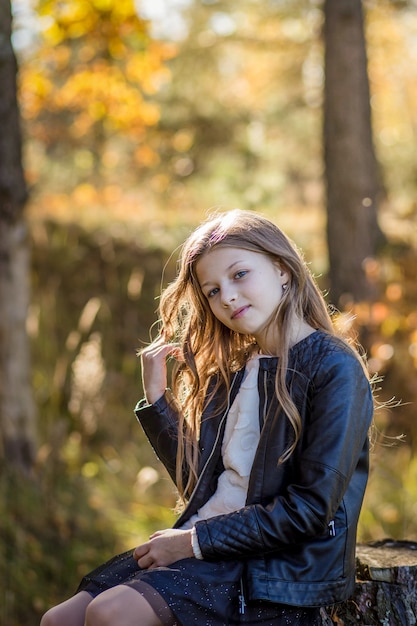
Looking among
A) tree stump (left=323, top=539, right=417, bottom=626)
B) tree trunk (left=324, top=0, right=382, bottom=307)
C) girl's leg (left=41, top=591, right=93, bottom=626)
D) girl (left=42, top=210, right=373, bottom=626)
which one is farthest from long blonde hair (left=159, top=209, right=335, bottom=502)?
tree trunk (left=324, top=0, right=382, bottom=307)

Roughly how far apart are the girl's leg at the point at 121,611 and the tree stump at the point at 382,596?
25.1 inches

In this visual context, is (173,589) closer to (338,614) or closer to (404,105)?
(338,614)

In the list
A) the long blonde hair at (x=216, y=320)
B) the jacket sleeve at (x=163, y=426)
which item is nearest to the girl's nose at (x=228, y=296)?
the long blonde hair at (x=216, y=320)

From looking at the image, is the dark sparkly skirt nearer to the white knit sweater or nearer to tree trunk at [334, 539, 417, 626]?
the white knit sweater

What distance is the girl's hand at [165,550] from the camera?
2.07 m

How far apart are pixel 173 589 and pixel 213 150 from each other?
26.7ft

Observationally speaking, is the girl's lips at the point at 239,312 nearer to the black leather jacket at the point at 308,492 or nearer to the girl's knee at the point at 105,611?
the black leather jacket at the point at 308,492

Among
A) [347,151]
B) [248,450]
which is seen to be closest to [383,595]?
[248,450]

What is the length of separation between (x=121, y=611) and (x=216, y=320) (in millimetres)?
916

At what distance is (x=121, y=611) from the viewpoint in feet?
6.31

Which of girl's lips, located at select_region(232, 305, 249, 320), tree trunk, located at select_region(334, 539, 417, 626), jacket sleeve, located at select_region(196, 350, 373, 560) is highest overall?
girl's lips, located at select_region(232, 305, 249, 320)

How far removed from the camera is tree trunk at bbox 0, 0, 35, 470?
4.55m

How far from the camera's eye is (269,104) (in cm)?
1055

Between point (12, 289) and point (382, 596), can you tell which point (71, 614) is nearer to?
point (382, 596)
